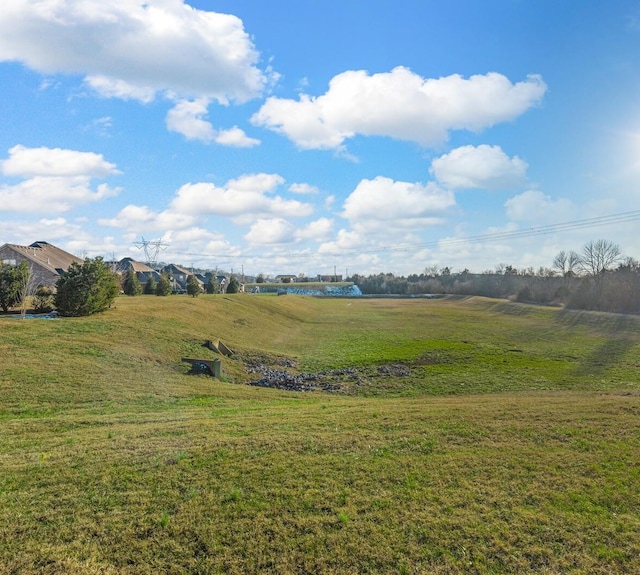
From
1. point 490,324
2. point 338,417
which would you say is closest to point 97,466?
point 338,417

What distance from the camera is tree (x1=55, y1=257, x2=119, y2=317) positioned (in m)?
25.9

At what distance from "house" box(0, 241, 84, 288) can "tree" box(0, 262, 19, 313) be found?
20740 millimetres

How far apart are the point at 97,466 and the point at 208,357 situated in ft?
53.5

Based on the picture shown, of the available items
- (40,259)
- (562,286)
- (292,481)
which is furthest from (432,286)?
(292,481)

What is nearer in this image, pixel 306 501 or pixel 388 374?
pixel 306 501

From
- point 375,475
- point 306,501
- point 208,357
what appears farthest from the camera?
point 208,357

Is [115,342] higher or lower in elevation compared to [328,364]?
higher

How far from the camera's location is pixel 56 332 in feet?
69.5

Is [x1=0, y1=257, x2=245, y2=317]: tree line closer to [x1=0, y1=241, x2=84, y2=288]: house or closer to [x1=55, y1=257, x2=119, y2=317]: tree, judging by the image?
[x1=55, y1=257, x2=119, y2=317]: tree

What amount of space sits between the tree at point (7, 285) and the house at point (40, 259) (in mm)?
20740

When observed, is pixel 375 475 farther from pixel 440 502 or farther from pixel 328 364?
pixel 328 364

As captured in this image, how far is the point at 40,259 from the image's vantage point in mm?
55156

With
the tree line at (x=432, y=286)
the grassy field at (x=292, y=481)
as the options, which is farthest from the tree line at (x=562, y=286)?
the grassy field at (x=292, y=481)

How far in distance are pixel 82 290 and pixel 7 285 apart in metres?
5.43
